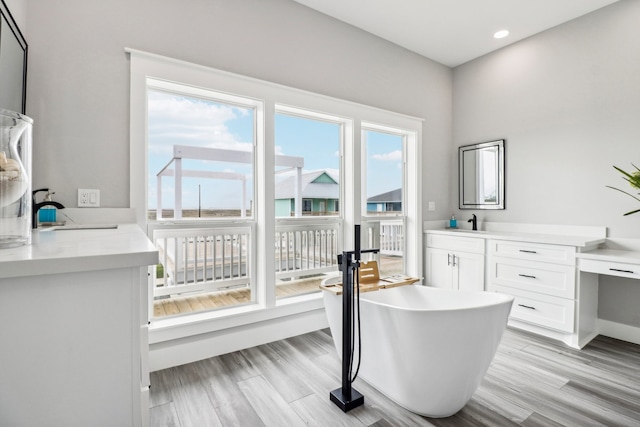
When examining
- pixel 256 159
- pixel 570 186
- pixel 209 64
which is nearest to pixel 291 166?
pixel 256 159

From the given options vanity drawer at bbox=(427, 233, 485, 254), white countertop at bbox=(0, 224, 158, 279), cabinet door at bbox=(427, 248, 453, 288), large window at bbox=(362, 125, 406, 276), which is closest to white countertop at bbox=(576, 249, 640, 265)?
vanity drawer at bbox=(427, 233, 485, 254)

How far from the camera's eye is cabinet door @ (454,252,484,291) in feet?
10.6

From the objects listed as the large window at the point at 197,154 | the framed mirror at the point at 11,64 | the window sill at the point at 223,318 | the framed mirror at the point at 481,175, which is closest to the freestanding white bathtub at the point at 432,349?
the window sill at the point at 223,318

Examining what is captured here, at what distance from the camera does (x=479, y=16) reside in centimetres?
303

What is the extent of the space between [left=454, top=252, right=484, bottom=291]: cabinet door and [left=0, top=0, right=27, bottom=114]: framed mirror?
3695mm

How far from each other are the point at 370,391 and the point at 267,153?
190 cm

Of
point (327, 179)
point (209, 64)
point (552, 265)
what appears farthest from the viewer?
point (327, 179)

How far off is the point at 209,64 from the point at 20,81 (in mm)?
1121

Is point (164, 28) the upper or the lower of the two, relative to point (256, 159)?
upper

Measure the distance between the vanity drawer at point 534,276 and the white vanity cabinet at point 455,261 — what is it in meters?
0.15

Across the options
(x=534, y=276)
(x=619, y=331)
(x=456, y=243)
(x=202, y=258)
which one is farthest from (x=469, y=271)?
(x=202, y=258)

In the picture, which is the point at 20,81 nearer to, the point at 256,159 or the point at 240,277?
the point at 256,159

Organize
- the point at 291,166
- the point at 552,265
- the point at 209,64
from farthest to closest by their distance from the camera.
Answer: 1. the point at 291,166
2. the point at 552,265
3. the point at 209,64

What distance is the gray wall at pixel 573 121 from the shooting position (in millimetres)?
2740
